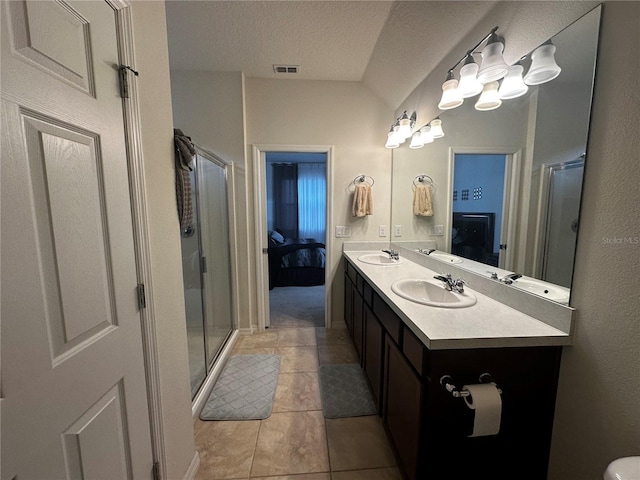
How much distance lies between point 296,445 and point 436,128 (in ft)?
7.86

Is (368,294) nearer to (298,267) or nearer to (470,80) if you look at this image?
(470,80)

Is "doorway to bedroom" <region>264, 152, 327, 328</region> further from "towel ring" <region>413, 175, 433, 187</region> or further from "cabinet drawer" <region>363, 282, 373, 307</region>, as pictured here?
"towel ring" <region>413, 175, 433, 187</region>

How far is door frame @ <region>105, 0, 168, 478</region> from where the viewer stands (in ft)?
2.99

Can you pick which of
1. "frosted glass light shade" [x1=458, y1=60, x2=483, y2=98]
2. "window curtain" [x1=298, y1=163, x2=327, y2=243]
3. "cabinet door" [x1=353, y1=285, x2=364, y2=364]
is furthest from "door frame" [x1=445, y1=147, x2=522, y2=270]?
"window curtain" [x1=298, y1=163, x2=327, y2=243]

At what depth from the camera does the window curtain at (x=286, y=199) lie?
6234 mm

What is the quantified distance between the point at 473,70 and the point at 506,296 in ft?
4.02

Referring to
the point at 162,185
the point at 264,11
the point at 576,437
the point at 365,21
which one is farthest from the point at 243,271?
the point at 576,437

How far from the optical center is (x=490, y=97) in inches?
55.0

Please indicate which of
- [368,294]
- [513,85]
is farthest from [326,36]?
[368,294]

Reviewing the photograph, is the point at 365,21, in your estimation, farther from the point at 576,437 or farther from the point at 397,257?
the point at 576,437

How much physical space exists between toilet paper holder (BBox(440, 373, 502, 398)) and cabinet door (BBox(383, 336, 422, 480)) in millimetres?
101

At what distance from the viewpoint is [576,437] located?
0.99 m

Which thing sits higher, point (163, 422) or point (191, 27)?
point (191, 27)

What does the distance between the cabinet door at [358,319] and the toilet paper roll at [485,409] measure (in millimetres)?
1141
